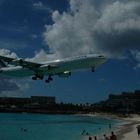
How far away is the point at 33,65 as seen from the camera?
261 feet

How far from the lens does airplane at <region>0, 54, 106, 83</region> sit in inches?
2825

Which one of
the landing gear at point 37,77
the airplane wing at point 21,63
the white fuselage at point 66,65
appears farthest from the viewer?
the landing gear at point 37,77

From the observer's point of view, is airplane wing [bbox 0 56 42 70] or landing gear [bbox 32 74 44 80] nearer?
airplane wing [bbox 0 56 42 70]

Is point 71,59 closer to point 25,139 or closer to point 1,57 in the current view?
point 1,57

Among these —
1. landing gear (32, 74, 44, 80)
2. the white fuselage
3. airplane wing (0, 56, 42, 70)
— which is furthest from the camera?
landing gear (32, 74, 44, 80)

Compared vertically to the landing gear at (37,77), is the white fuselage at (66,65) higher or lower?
higher

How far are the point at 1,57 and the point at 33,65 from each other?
21.6 ft

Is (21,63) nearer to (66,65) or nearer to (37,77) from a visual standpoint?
(37,77)

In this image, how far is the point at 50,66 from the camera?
76438 millimetres

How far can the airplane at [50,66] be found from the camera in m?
71.8

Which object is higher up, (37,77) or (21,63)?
(21,63)

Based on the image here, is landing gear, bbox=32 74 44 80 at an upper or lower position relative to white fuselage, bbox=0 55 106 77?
lower

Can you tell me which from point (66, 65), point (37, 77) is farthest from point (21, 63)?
point (66, 65)

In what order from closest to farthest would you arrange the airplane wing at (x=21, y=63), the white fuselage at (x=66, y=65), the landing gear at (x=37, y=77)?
the white fuselage at (x=66, y=65) → the airplane wing at (x=21, y=63) → the landing gear at (x=37, y=77)
